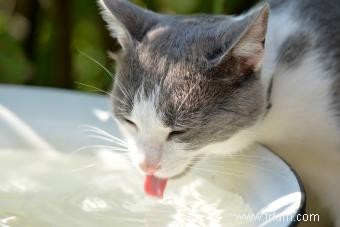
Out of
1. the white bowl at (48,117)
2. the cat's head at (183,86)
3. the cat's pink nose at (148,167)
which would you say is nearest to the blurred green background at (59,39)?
the white bowl at (48,117)

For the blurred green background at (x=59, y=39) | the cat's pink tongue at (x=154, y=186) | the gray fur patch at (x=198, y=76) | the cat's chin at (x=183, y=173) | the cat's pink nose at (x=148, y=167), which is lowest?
the blurred green background at (x=59, y=39)

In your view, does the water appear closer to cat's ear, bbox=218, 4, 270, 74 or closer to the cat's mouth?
the cat's mouth

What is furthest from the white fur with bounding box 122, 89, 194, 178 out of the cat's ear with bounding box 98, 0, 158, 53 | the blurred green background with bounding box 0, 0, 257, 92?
the blurred green background with bounding box 0, 0, 257, 92

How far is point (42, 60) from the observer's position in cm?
201

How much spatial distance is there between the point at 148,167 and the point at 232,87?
170mm

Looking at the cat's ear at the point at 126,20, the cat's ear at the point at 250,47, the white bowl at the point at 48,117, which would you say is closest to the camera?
the cat's ear at the point at 250,47

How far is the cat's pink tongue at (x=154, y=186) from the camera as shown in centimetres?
110

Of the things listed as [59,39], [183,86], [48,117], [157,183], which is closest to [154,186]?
[157,183]

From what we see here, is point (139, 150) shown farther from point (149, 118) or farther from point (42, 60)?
point (42, 60)

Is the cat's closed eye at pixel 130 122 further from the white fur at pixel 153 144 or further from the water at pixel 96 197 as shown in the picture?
the water at pixel 96 197

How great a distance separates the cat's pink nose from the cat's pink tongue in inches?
1.7

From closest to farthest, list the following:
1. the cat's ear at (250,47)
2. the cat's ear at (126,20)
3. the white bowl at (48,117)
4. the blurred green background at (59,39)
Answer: the cat's ear at (250,47) < the cat's ear at (126,20) < the white bowl at (48,117) < the blurred green background at (59,39)

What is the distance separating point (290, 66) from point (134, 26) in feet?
0.81

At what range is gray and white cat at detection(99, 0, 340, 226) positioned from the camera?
1.05 meters
